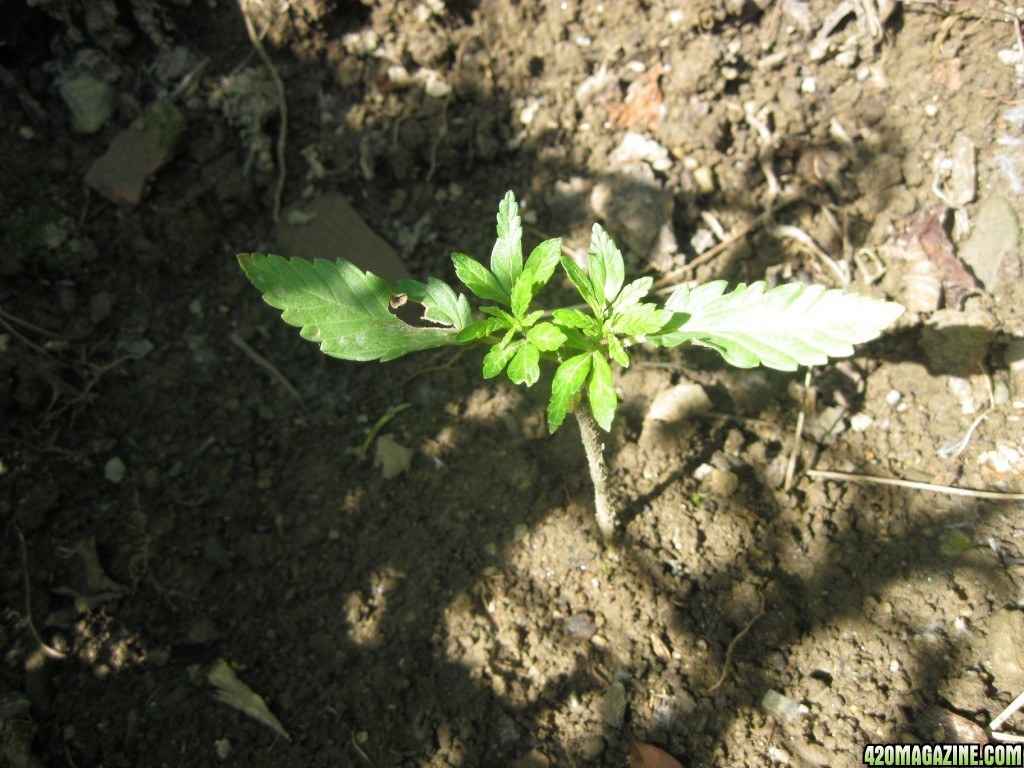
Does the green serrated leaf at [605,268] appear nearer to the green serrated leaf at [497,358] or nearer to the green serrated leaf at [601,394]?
the green serrated leaf at [601,394]

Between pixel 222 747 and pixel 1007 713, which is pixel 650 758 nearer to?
pixel 1007 713

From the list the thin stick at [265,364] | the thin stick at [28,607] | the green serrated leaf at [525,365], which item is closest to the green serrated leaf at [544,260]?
the green serrated leaf at [525,365]

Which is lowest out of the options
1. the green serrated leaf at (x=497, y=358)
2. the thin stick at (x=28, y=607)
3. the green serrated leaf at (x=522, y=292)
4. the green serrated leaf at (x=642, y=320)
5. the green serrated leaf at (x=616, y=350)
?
the thin stick at (x=28, y=607)

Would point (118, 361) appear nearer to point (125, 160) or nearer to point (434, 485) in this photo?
point (125, 160)

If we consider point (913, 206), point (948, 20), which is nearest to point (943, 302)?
point (913, 206)

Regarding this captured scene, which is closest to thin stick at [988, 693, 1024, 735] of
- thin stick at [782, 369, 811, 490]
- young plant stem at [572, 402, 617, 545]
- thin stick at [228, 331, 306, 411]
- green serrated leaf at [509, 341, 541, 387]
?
thin stick at [782, 369, 811, 490]

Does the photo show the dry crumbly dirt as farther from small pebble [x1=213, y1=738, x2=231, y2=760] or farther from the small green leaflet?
the small green leaflet
